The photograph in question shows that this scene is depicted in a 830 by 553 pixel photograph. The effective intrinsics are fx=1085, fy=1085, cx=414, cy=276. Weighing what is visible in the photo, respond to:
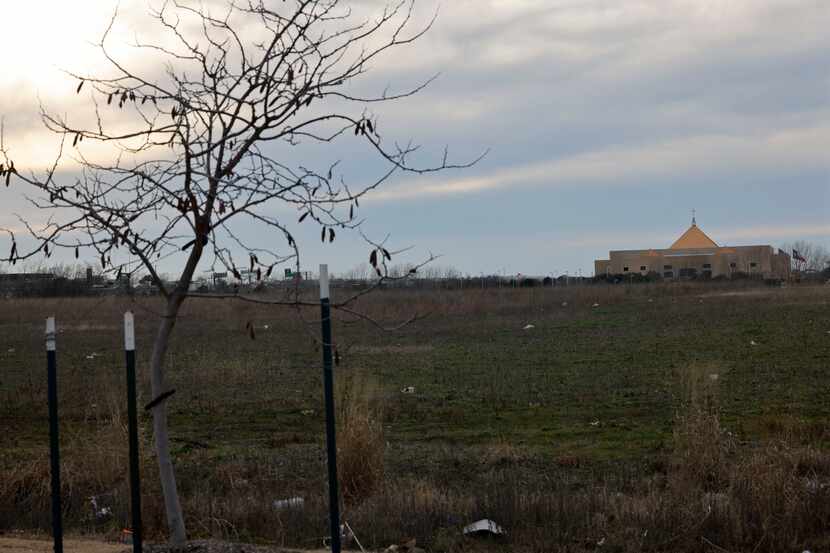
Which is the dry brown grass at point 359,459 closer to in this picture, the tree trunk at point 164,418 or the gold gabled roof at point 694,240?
the tree trunk at point 164,418

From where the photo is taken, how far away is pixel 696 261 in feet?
356

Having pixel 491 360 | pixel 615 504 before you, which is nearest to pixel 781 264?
pixel 491 360

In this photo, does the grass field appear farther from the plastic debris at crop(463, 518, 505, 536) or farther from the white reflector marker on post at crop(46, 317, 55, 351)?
the white reflector marker on post at crop(46, 317, 55, 351)

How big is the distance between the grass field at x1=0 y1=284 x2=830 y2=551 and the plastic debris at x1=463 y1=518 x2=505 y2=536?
0.15 meters

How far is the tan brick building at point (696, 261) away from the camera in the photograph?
105188mm

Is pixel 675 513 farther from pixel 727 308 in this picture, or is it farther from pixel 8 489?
pixel 727 308

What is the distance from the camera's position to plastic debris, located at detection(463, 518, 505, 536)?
30.8 feet

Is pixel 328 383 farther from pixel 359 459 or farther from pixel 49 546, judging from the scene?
pixel 359 459

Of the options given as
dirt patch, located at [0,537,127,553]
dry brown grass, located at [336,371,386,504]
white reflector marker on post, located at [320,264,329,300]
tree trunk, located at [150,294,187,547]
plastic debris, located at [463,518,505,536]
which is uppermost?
white reflector marker on post, located at [320,264,329,300]

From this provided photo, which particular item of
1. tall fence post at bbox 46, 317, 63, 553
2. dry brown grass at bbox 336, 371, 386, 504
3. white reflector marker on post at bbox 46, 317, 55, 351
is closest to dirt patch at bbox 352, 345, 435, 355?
dry brown grass at bbox 336, 371, 386, 504

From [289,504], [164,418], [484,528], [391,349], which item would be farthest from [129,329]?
[391,349]

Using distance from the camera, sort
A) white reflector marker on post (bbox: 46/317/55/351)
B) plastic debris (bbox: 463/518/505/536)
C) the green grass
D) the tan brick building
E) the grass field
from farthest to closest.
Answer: the tan brick building < the green grass < the grass field < plastic debris (bbox: 463/518/505/536) < white reflector marker on post (bbox: 46/317/55/351)

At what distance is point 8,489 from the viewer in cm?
1135

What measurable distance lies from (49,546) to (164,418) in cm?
276
